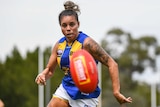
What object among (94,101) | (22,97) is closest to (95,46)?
(94,101)

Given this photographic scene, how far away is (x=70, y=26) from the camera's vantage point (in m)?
10.4

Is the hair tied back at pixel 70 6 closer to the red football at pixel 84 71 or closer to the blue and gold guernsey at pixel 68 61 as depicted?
the blue and gold guernsey at pixel 68 61

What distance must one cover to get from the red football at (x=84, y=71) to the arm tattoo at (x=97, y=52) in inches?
19.1

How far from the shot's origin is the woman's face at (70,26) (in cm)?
1044

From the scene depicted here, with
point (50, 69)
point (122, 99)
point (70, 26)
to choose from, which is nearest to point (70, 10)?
point (70, 26)

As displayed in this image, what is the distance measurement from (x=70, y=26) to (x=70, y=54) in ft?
1.34

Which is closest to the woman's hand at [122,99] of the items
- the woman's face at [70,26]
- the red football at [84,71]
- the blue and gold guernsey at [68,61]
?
the red football at [84,71]

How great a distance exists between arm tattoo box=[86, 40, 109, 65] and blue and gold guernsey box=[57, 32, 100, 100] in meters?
0.14

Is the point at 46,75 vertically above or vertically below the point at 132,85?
above

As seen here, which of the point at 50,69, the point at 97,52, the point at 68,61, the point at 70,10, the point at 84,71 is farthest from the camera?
the point at 50,69

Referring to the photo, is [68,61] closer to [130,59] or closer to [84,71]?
[84,71]

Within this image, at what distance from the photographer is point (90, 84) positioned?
32.1ft

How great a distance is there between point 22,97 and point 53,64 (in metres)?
62.2

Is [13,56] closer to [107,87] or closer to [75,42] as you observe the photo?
[107,87]
